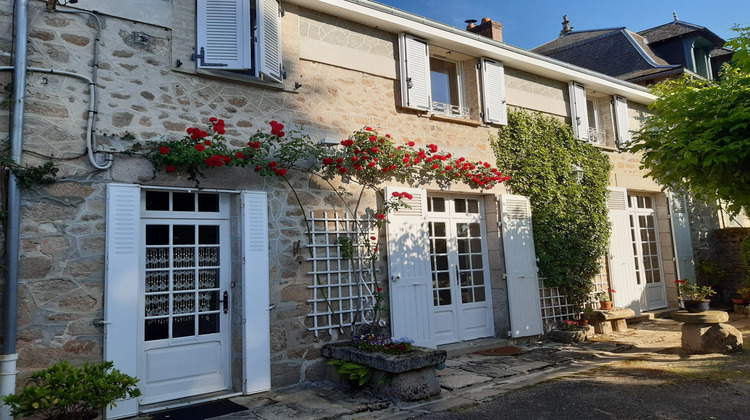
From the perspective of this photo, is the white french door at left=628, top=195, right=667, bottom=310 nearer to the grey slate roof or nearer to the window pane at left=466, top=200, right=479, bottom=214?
the grey slate roof

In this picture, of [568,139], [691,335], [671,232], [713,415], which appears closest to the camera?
[713,415]

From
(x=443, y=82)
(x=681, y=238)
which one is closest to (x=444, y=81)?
(x=443, y=82)

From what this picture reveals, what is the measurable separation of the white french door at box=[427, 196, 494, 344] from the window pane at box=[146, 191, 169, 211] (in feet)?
10.6

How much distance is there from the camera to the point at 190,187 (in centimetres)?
477

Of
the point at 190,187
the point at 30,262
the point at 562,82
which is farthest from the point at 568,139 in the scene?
the point at 30,262

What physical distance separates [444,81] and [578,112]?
254cm

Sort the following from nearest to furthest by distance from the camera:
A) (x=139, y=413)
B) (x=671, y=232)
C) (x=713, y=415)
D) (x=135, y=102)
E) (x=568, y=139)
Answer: (x=713, y=415), (x=139, y=413), (x=135, y=102), (x=568, y=139), (x=671, y=232)

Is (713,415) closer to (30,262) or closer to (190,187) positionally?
(190,187)

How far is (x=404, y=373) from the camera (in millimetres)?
4535

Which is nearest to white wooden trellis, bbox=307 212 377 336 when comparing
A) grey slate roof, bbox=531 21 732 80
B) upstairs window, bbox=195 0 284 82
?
upstairs window, bbox=195 0 284 82

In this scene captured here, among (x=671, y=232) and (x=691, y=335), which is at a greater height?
(x=671, y=232)

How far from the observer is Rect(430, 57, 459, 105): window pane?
725cm

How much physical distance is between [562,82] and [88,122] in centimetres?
699

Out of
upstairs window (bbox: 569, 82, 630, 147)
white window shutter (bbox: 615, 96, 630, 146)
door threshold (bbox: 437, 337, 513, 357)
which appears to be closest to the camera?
door threshold (bbox: 437, 337, 513, 357)
